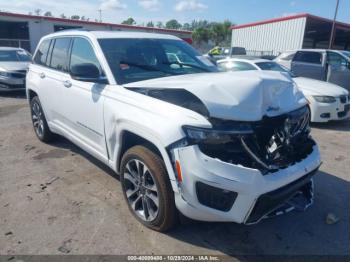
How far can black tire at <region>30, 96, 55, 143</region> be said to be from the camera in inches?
198

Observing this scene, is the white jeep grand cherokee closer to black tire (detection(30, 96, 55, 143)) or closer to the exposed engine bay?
the exposed engine bay

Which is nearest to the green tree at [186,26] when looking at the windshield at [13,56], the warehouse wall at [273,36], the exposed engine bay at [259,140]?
the warehouse wall at [273,36]

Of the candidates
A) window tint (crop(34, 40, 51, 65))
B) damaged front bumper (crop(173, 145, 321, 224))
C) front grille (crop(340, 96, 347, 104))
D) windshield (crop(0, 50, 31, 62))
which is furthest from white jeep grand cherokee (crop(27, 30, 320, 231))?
windshield (crop(0, 50, 31, 62))

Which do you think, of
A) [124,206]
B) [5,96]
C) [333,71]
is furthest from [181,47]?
[5,96]

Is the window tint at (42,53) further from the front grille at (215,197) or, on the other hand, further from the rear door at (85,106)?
the front grille at (215,197)

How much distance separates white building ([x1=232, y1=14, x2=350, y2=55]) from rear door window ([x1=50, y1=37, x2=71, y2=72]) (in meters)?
22.4

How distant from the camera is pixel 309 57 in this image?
10.4m

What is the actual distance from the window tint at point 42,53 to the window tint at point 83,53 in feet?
3.84

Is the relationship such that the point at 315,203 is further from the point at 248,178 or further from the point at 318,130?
the point at 318,130

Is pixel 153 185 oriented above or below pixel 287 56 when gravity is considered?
below

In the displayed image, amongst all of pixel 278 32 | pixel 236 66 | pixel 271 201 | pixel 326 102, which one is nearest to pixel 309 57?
A: pixel 236 66

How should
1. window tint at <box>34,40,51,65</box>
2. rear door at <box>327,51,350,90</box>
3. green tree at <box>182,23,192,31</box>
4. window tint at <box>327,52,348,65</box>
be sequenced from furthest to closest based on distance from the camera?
green tree at <box>182,23,192,31</box>
window tint at <box>327,52,348,65</box>
rear door at <box>327,51,350,90</box>
window tint at <box>34,40,51,65</box>

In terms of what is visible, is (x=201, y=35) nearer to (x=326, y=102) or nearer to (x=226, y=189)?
(x=326, y=102)

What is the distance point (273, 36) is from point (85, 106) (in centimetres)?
2536
